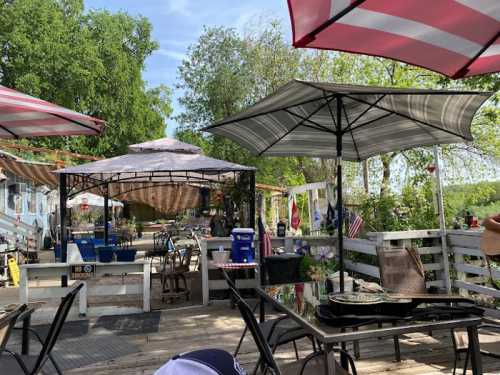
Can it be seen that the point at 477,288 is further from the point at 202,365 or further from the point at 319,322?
the point at 202,365

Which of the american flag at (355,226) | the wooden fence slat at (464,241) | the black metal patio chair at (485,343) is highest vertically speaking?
the american flag at (355,226)

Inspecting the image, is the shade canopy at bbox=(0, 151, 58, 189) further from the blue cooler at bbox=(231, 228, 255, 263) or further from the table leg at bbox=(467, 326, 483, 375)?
the table leg at bbox=(467, 326, 483, 375)

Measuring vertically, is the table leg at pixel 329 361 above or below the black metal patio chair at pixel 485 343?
above

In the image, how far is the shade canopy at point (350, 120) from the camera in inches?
129

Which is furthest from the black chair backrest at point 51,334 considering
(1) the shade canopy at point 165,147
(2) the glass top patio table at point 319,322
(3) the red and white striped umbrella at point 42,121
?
(1) the shade canopy at point 165,147

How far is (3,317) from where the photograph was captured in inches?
109

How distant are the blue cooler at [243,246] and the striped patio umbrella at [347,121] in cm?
163

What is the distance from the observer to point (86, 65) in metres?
27.2

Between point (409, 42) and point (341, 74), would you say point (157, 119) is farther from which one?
point (409, 42)

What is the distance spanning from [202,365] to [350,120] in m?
3.49

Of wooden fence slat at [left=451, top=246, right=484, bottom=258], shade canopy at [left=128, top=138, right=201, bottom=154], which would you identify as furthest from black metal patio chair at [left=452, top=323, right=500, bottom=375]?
shade canopy at [left=128, top=138, right=201, bottom=154]

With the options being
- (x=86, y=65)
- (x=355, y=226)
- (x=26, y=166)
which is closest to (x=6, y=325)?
(x=355, y=226)

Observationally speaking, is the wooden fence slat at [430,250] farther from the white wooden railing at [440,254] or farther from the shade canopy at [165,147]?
the shade canopy at [165,147]

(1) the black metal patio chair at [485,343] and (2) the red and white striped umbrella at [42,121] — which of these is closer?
(1) the black metal patio chair at [485,343]
